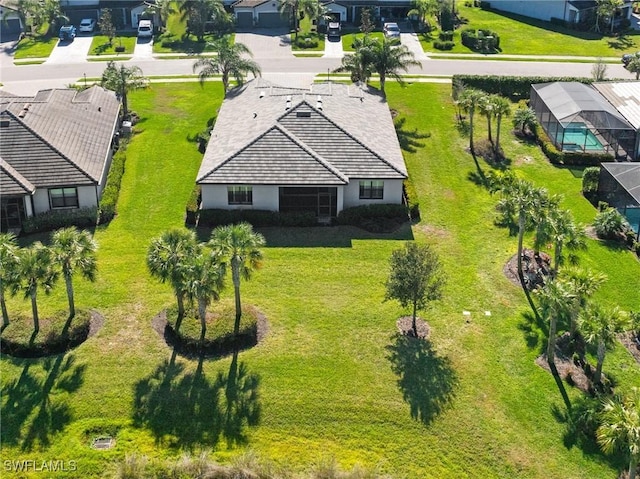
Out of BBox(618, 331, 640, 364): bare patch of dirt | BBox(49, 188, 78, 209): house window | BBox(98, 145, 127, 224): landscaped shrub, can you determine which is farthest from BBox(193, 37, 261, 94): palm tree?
BBox(618, 331, 640, 364): bare patch of dirt

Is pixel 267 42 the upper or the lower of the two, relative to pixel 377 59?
lower

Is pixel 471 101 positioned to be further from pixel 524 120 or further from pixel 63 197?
pixel 63 197

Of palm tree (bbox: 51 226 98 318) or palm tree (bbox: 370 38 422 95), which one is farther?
palm tree (bbox: 370 38 422 95)

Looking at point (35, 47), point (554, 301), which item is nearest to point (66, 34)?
point (35, 47)

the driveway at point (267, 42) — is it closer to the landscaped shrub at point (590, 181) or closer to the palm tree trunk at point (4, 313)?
the landscaped shrub at point (590, 181)

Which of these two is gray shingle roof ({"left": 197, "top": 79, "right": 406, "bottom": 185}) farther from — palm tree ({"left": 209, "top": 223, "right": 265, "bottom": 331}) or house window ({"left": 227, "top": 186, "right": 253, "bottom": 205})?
palm tree ({"left": 209, "top": 223, "right": 265, "bottom": 331})

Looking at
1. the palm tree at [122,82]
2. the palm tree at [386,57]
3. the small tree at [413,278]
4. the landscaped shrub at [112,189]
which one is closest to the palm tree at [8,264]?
the landscaped shrub at [112,189]
